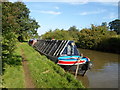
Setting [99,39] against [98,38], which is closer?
[99,39]

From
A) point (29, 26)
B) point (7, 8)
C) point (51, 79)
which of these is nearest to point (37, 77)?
point (51, 79)

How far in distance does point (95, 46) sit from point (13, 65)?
23.1m

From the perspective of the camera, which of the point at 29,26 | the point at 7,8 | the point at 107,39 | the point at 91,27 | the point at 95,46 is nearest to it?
the point at 7,8

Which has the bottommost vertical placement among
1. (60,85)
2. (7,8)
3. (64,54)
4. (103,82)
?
(103,82)

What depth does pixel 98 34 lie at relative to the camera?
32.0 meters

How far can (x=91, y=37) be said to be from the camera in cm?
3200

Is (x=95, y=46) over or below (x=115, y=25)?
below

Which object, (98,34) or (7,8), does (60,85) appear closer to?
(7,8)

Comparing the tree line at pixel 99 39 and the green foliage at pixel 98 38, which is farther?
the green foliage at pixel 98 38

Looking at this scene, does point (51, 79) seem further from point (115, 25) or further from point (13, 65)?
point (115, 25)

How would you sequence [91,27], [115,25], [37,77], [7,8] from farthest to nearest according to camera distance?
[115,25]
[91,27]
[37,77]
[7,8]

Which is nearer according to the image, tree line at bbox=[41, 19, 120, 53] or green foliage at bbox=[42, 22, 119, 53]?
tree line at bbox=[41, 19, 120, 53]

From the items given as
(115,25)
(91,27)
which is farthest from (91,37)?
(115,25)

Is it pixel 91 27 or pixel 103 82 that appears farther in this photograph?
pixel 91 27
